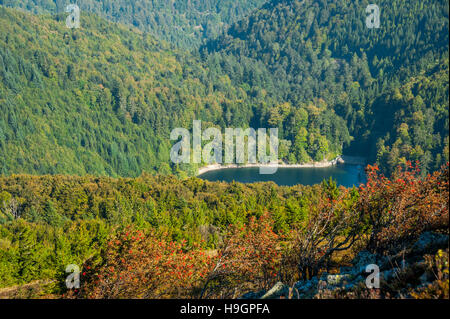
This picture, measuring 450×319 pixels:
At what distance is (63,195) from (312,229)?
274 feet

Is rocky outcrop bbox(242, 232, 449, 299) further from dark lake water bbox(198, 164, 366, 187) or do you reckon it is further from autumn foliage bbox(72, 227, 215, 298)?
dark lake water bbox(198, 164, 366, 187)

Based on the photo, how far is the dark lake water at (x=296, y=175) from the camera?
14200 centimetres

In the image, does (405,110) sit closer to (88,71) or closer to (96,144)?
(96,144)

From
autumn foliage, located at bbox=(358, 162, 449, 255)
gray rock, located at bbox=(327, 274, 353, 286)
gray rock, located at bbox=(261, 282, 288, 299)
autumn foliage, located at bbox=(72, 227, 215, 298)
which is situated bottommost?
autumn foliage, located at bbox=(72, 227, 215, 298)

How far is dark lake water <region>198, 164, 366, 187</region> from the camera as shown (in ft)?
466

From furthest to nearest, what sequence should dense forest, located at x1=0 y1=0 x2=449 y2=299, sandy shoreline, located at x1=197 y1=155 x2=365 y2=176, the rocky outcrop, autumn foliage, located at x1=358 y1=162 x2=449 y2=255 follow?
1. sandy shoreline, located at x1=197 y1=155 x2=365 y2=176
2. dense forest, located at x1=0 y1=0 x2=449 y2=299
3. autumn foliage, located at x1=358 y1=162 x2=449 y2=255
4. the rocky outcrop

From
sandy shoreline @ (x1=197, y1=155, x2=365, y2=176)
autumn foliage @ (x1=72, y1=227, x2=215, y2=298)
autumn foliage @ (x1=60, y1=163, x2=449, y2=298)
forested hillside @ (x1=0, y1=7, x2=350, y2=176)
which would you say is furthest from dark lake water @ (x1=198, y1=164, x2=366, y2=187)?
autumn foliage @ (x1=72, y1=227, x2=215, y2=298)

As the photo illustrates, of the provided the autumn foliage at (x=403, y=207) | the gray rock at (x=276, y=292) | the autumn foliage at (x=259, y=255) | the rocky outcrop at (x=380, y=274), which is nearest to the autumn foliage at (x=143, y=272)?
the autumn foliage at (x=259, y=255)

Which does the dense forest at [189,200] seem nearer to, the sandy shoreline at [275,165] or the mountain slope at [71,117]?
the mountain slope at [71,117]

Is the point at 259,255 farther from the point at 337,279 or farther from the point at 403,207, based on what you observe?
the point at 403,207

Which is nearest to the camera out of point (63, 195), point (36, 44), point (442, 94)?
point (63, 195)

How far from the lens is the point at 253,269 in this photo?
61.7ft

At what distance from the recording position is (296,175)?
500 ft
